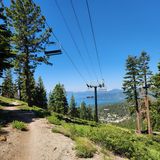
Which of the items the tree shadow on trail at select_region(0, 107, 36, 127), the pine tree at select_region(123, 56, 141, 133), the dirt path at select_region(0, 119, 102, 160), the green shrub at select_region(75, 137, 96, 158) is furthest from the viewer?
the pine tree at select_region(123, 56, 141, 133)

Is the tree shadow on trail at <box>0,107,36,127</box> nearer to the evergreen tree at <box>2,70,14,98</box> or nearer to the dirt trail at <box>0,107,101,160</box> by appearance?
the dirt trail at <box>0,107,101,160</box>

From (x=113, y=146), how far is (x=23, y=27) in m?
22.8

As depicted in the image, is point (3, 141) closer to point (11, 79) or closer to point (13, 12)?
point (13, 12)

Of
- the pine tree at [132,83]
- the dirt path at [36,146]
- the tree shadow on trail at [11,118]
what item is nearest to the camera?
the dirt path at [36,146]

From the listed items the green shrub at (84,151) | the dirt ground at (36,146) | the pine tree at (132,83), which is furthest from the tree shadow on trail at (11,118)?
the pine tree at (132,83)

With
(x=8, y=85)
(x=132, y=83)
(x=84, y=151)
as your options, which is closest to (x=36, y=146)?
(x=84, y=151)

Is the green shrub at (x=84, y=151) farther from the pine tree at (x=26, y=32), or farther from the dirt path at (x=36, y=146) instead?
the pine tree at (x=26, y=32)

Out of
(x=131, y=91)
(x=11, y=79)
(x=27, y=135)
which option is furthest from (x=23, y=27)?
(x=11, y=79)

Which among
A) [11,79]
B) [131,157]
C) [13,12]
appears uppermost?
[13,12]

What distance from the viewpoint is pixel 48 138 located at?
15.0m

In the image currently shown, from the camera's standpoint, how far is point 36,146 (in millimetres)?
13453

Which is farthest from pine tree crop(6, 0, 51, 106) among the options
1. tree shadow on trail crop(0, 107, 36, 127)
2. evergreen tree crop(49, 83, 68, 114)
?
evergreen tree crop(49, 83, 68, 114)

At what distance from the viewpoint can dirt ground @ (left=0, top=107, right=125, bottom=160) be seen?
39.1 feet

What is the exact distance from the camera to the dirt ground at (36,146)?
11.9 metres
